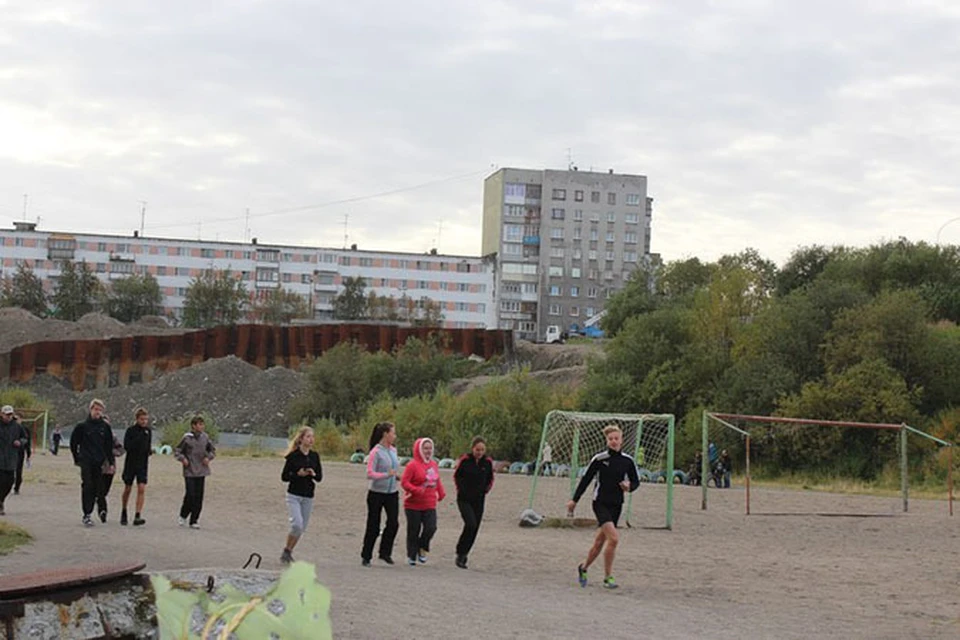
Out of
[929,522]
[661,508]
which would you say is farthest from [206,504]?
[929,522]

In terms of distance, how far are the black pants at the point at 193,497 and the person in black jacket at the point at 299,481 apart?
4.39m

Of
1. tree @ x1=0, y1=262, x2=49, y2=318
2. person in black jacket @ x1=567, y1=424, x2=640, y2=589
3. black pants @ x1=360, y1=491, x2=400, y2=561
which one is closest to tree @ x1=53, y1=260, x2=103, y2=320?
tree @ x1=0, y1=262, x2=49, y2=318

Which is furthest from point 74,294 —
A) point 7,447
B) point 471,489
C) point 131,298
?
point 471,489

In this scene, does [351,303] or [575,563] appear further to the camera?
[351,303]

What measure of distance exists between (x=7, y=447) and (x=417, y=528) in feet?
23.8

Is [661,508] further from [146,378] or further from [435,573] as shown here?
[146,378]

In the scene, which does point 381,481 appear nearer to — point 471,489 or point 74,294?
point 471,489

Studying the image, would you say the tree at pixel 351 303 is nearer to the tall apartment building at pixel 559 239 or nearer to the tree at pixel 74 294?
the tall apartment building at pixel 559 239

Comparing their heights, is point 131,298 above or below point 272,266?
below

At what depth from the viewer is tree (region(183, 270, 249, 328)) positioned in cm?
11869

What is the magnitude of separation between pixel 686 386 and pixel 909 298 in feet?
31.6

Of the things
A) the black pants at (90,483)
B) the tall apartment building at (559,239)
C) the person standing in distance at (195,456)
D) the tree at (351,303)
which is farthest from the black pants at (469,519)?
the tall apartment building at (559,239)

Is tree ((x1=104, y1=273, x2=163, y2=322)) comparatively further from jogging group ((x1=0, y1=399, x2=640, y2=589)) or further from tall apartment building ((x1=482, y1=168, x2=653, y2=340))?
jogging group ((x1=0, y1=399, x2=640, y2=589))

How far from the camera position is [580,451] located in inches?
1361
